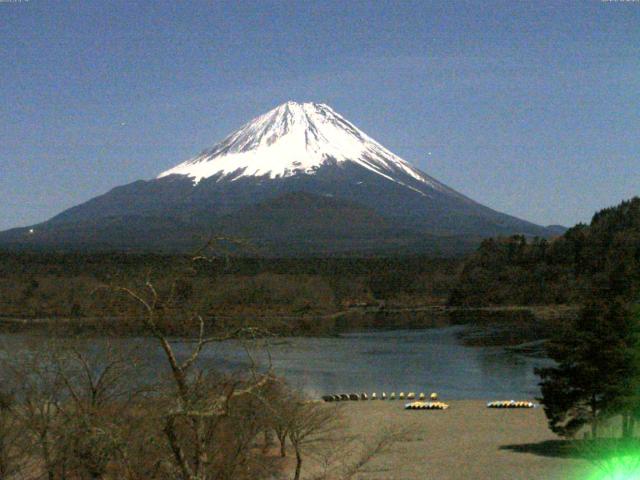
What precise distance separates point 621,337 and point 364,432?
24.7ft

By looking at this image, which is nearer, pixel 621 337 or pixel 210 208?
pixel 621 337

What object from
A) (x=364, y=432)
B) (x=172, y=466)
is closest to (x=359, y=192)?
(x=364, y=432)

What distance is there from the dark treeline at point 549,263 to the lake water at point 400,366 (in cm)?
2912

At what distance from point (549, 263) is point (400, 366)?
161 feet

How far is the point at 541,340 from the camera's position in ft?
171

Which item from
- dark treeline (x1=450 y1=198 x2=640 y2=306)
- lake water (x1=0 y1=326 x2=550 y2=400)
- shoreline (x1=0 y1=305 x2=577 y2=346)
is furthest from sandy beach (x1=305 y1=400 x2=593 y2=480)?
dark treeline (x1=450 y1=198 x2=640 y2=306)

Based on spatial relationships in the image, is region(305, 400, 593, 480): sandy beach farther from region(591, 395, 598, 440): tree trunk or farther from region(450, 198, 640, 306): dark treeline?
region(450, 198, 640, 306): dark treeline

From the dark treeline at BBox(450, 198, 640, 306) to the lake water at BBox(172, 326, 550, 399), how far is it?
2912 cm

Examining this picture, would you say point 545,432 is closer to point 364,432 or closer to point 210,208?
point 364,432

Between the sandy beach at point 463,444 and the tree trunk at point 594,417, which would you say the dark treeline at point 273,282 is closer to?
the sandy beach at point 463,444

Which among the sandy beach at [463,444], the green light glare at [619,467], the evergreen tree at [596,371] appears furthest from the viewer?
the evergreen tree at [596,371]

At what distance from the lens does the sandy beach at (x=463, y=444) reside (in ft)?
57.0

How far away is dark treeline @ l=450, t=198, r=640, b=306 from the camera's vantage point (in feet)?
264

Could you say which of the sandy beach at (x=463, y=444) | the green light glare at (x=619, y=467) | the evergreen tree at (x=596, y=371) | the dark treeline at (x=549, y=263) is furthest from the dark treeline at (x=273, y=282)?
the green light glare at (x=619, y=467)
